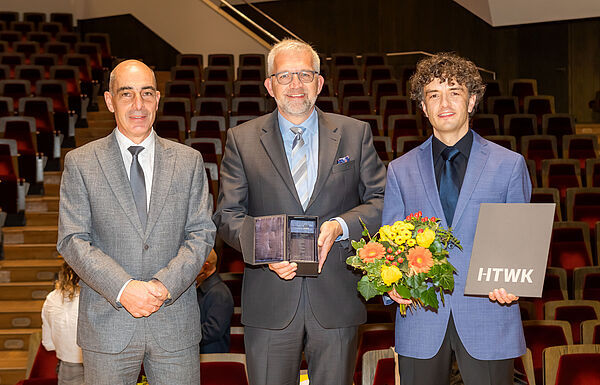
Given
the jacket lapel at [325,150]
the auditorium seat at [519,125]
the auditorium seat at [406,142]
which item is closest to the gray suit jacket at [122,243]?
the jacket lapel at [325,150]

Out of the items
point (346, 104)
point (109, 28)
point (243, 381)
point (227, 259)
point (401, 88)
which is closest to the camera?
point (243, 381)

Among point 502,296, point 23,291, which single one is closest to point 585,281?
point 502,296

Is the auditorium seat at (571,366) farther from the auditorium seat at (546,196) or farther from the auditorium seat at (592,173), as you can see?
the auditorium seat at (592,173)

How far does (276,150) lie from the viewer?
213 centimetres

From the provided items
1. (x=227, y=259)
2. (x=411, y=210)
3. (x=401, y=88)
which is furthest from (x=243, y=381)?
(x=401, y=88)

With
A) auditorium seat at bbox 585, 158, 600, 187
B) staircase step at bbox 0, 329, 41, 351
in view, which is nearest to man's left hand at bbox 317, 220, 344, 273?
staircase step at bbox 0, 329, 41, 351

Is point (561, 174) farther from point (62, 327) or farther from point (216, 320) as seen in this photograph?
point (62, 327)

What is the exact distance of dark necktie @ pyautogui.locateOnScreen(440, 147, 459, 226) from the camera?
1.98 meters

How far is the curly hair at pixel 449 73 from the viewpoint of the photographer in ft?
6.51

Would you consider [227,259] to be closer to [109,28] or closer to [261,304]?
[261,304]

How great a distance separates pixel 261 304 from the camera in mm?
2061

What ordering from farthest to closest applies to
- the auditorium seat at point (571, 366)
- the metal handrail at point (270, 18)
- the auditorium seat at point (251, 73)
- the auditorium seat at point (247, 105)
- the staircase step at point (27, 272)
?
the metal handrail at point (270, 18)
the auditorium seat at point (251, 73)
the auditorium seat at point (247, 105)
the staircase step at point (27, 272)
the auditorium seat at point (571, 366)

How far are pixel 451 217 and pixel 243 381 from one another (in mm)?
1031

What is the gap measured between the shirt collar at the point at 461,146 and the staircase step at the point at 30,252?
3626 mm
